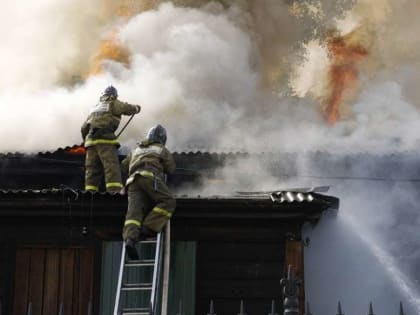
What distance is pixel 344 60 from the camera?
23.0 m

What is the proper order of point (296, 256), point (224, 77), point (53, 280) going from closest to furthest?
point (53, 280) → point (296, 256) → point (224, 77)

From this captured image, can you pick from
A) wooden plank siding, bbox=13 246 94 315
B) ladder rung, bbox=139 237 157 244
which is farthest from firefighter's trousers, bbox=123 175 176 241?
wooden plank siding, bbox=13 246 94 315

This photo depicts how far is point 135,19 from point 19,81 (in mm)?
2503

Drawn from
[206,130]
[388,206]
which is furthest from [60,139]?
[388,206]

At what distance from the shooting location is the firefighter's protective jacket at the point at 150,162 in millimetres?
11977

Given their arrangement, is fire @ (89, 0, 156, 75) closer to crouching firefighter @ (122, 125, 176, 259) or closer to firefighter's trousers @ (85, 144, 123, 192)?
firefighter's trousers @ (85, 144, 123, 192)

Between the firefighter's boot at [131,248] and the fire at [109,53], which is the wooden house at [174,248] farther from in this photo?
the fire at [109,53]

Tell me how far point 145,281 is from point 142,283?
0.19 feet

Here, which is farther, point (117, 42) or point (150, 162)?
point (117, 42)

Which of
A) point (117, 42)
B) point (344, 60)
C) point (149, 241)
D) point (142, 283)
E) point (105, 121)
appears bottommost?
point (142, 283)

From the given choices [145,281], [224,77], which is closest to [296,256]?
[145,281]

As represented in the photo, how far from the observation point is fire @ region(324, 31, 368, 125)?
74.0 feet

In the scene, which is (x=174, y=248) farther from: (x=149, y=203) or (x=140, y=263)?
(x=140, y=263)

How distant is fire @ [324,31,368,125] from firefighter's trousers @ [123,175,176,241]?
11.0 metres
